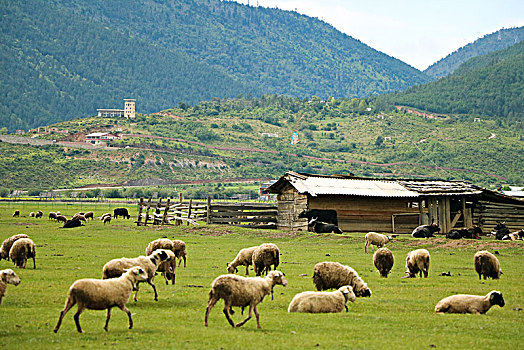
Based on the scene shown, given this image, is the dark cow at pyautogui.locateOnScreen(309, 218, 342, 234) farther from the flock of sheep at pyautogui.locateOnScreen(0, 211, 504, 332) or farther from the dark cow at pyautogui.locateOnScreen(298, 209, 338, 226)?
the flock of sheep at pyautogui.locateOnScreen(0, 211, 504, 332)

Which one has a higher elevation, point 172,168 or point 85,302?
point 172,168

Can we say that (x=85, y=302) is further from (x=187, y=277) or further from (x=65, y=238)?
(x=65, y=238)

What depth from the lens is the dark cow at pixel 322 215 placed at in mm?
40688

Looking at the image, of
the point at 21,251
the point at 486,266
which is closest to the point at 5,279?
the point at 21,251

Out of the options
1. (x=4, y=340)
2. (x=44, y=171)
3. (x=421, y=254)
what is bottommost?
(x=4, y=340)

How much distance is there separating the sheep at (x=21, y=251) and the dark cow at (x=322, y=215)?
22157 mm

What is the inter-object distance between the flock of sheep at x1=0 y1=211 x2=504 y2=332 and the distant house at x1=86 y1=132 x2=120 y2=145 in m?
155

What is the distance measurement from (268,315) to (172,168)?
153m

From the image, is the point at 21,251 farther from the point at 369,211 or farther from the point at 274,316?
the point at 369,211

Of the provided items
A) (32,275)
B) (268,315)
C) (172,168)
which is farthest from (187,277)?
(172,168)

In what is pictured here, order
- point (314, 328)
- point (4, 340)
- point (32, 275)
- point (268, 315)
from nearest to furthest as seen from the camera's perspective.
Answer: point (4, 340)
point (314, 328)
point (268, 315)
point (32, 275)

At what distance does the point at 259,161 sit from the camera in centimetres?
18400

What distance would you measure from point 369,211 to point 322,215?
370cm

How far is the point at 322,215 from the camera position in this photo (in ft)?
134
